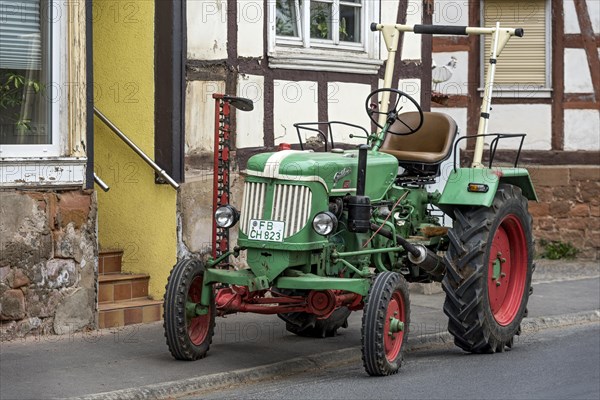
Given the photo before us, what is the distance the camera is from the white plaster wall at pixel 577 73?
1753 centimetres

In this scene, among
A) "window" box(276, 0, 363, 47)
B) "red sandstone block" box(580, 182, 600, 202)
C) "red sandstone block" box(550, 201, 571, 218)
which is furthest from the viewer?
"red sandstone block" box(550, 201, 571, 218)

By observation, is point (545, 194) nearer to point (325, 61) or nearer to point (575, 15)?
point (575, 15)

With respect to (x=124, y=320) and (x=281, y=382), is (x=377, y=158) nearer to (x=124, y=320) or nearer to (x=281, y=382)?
(x=281, y=382)

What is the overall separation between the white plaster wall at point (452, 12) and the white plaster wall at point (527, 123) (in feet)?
4.59

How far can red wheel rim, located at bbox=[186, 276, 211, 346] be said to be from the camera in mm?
8805

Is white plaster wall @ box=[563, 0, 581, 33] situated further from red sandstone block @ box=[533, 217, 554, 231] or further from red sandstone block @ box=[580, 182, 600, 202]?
red sandstone block @ box=[533, 217, 554, 231]

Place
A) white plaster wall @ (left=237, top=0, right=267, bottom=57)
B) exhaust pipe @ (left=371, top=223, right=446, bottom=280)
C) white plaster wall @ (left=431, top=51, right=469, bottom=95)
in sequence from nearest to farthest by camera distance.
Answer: exhaust pipe @ (left=371, top=223, right=446, bottom=280)
white plaster wall @ (left=237, top=0, right=267, bottom=57)
white plaster wall @ (left=431, top=51, right=469, bottom=95)

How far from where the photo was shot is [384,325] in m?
8.30

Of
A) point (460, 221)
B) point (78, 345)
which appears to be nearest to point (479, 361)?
point (460, 221)

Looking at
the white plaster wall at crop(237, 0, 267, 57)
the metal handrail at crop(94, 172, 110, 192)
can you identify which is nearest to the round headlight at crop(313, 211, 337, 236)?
the metal handrail at crop(94, 172, 110, 192)

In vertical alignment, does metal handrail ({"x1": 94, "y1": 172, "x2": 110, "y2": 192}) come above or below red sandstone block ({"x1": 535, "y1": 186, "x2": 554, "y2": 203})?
above

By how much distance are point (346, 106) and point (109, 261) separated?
10.3 ft

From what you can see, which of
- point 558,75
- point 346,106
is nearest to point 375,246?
point 346,106

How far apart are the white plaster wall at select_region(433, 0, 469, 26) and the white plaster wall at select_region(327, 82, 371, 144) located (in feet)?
17.0
